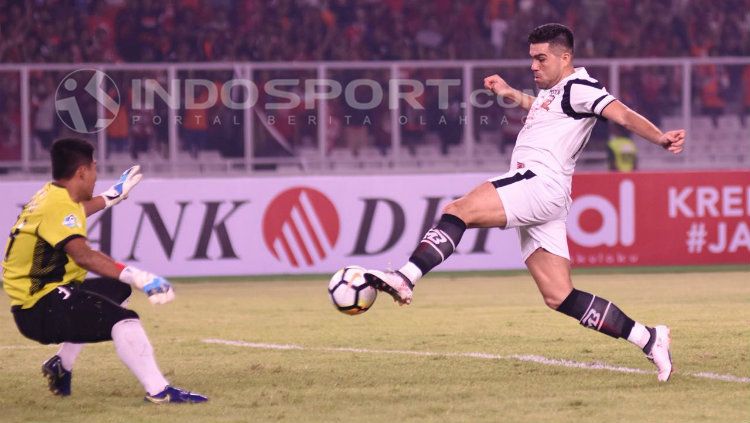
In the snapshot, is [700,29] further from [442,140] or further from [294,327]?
[294,327]

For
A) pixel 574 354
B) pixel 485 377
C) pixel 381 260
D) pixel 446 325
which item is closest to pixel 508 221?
pixel 485 377

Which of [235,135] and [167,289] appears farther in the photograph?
[235,135]

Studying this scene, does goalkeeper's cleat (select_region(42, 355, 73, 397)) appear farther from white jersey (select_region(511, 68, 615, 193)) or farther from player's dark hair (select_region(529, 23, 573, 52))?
player's dark hair (select_region(529, 23, 573, 52))

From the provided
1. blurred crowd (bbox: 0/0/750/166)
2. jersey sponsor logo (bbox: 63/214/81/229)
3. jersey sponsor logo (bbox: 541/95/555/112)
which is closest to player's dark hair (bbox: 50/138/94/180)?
jersey sponsor logo (bbox: 63/214/81/229)

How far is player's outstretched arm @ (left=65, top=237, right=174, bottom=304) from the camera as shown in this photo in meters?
6.26

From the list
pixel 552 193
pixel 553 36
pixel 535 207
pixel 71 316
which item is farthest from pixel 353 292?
pixel 553 36

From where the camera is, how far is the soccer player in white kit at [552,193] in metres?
7.32

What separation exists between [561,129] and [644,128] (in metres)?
0.65

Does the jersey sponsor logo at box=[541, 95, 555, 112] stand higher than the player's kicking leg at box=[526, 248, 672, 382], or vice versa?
the jersey sponsor logo at box=[541, 95, 555, 112]

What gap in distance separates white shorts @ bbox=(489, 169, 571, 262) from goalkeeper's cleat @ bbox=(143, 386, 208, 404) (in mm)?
1903

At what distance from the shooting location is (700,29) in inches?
824

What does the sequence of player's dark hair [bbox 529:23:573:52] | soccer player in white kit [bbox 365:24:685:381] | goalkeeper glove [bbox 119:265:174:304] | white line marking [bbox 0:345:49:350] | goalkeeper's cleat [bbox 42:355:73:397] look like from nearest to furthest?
goalkeeper glove [bbox 119:265:174:304]
soccer player in white kit [bbox 365:24:685:381]
goalkeeper's cleat [bbox 42:355:73:397]
player's dark hair [bbox 529:23:573:52]
white line marking [bbox 0:345:49:350]

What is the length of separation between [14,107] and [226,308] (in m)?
4.40

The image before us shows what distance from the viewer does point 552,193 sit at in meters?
7.51
